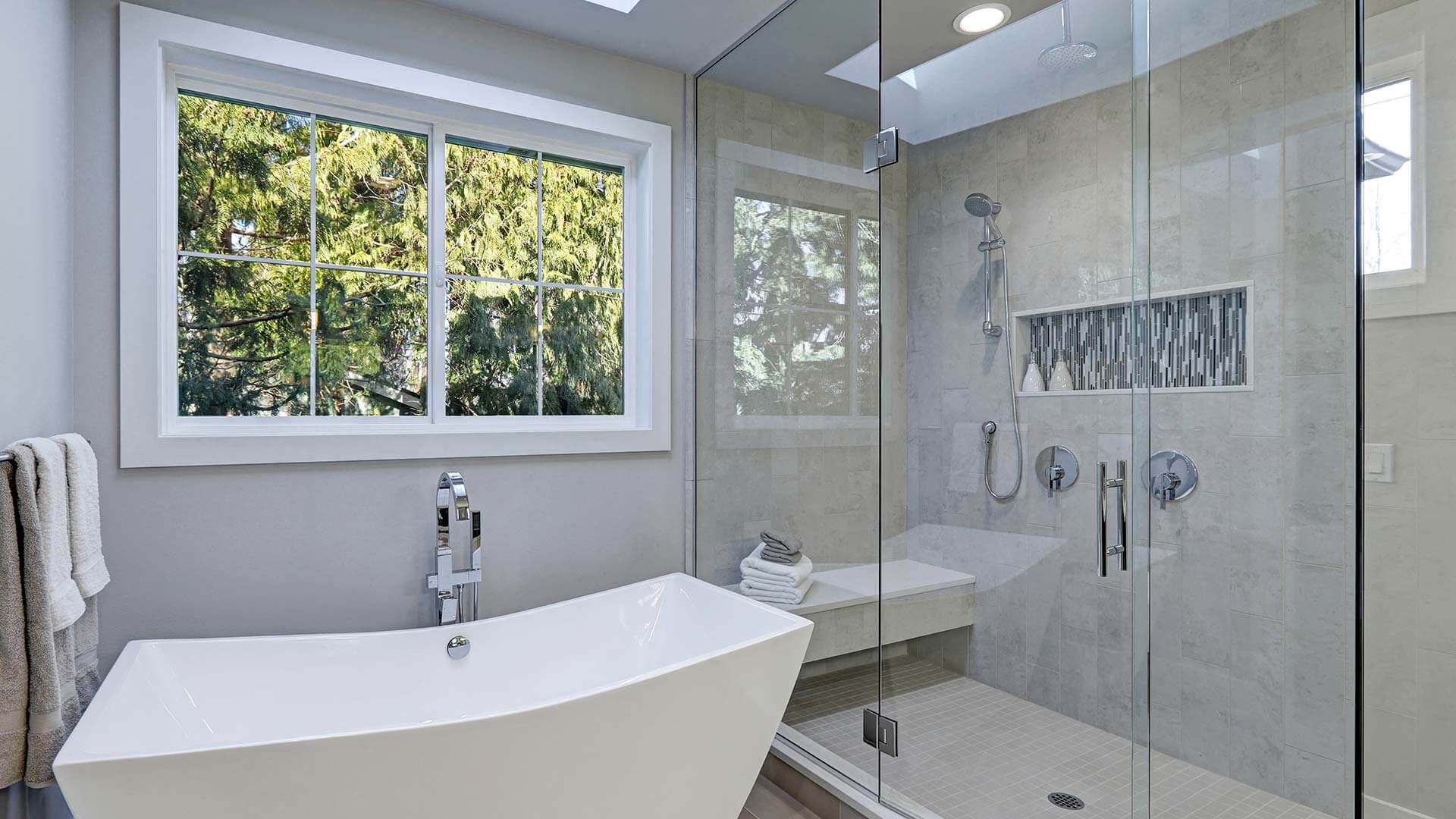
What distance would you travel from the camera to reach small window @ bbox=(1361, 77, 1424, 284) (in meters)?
1.97

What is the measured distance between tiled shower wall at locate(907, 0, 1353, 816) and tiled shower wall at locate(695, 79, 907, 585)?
252mm

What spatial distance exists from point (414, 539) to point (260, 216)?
1091 millimetres

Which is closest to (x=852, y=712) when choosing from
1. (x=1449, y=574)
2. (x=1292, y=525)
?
(x=1292, y=525)

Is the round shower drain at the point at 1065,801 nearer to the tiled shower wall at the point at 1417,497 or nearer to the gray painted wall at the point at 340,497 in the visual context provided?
the tiled shower wall at the point at 1417,497

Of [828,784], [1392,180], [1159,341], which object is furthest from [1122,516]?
[1392,180]

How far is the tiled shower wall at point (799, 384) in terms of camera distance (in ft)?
6.82

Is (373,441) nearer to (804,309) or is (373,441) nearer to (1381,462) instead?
(804,309)

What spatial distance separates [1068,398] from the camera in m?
1.70

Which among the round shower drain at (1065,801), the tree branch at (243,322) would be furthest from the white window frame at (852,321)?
the tree branch at (243,322)

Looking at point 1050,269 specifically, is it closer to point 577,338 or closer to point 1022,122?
point 1022,122

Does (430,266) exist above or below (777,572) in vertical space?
above

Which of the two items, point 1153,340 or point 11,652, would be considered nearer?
point 11,652

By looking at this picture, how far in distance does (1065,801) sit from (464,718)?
52.8 inches

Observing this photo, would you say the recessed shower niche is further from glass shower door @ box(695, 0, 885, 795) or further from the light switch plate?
the light switch plate
